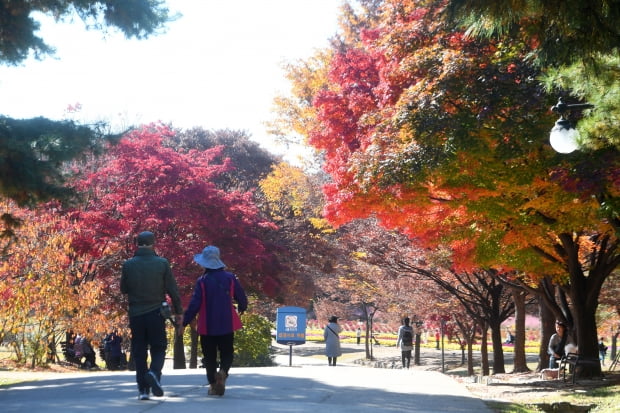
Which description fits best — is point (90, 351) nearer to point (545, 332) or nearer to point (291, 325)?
point (291, 325)

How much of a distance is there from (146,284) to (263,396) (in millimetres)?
1877

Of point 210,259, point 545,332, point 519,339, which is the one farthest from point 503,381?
point 210,259

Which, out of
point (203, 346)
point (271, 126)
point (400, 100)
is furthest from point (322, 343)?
point (203, 346)

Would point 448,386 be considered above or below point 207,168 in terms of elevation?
below

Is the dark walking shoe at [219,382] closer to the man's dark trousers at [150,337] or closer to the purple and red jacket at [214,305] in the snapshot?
the purple and red jacket at [214,305]

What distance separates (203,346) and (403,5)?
1124cm

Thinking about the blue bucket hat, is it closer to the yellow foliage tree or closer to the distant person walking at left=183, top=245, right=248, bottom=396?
the distant person walking at left=183, top=245, right=248, bottom=396

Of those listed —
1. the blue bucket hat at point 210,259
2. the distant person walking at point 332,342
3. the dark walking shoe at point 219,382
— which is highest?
the blue bucket hat at point 210,259

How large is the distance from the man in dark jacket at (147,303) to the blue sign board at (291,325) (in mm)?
10961

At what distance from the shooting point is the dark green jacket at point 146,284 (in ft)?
27.1

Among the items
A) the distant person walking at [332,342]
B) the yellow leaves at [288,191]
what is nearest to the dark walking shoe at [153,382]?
the distant person walking at [332,342]

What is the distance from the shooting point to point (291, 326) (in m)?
19.4

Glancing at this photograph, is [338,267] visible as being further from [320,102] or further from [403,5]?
[403,5]

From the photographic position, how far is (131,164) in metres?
23.5
